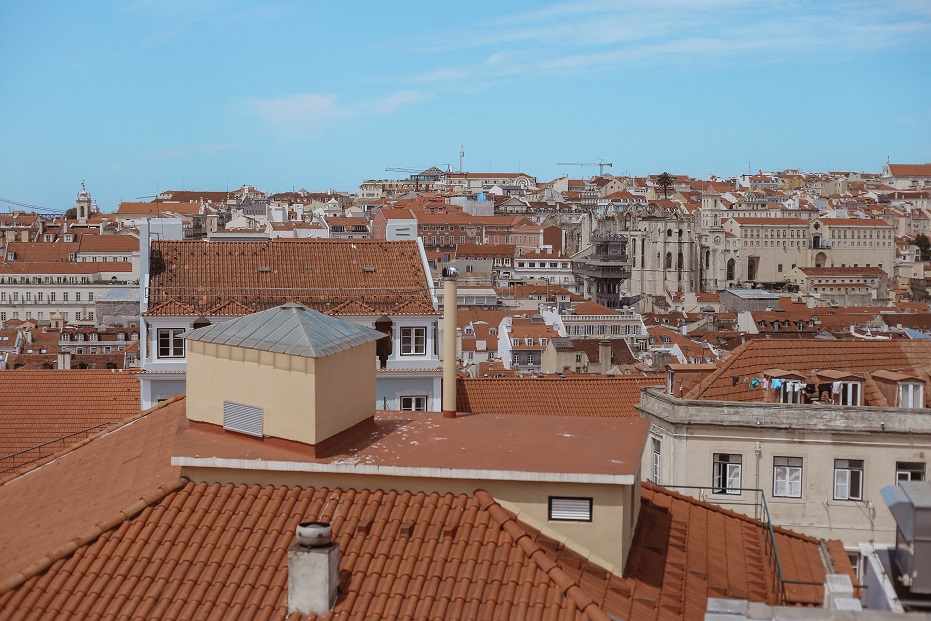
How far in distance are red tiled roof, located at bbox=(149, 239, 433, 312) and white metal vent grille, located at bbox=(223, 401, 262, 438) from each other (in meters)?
12.4

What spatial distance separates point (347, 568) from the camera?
8375 mm

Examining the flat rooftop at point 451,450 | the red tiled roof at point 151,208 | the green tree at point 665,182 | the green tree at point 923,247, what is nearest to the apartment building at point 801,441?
the flat rooftop at point 451,450

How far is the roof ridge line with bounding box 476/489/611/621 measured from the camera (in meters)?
7.87

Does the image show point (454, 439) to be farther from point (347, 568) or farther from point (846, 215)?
point (846, 215)

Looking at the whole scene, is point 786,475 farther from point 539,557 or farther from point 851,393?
point 539,557

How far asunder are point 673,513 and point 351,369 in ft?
11.5

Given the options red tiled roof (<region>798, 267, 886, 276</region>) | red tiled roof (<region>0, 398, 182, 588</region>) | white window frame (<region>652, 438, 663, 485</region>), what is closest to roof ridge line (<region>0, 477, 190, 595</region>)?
red tiled roof (<region>0, 398, 182, 588</region>)

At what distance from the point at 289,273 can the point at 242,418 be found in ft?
46.7

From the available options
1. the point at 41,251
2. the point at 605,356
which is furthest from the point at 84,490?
the point at 41,251

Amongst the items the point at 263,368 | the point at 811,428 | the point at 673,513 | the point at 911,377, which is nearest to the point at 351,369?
the point at 263,368

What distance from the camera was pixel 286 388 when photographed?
9.87 metres

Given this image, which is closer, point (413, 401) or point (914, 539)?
point (914, 539)

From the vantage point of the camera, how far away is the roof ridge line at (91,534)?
26.9ft

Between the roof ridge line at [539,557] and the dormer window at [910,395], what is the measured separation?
12.8 meters
